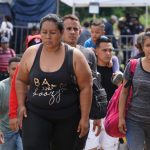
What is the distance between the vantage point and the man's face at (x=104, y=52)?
Result: 7.56 m

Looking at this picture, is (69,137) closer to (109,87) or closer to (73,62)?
(73,62)

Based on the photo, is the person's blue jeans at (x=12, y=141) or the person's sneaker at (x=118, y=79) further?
the person's blue jeans at (x=12, y=141)

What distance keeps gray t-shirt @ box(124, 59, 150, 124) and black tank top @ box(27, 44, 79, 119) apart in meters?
0.73

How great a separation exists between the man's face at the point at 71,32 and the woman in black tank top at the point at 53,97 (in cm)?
81

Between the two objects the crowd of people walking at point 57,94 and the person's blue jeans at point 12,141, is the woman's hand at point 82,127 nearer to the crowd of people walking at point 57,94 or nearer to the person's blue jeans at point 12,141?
the crowd of people walking at point 57,94

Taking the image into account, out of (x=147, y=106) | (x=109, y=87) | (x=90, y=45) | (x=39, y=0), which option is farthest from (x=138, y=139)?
(x=39, y=0)

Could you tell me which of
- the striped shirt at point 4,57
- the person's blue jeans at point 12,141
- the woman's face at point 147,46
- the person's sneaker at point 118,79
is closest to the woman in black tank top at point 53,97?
the woman's face at point 147,46

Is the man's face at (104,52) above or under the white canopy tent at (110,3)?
under

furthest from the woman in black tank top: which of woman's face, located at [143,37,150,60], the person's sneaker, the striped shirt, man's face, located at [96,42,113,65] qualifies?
the striped shirt

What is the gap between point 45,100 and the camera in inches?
199

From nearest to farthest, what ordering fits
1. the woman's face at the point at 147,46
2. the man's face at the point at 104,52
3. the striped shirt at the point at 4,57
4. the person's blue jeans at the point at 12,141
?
the woman's face at the point at 147,46
the person's blue jeans at the point at 12,141
the man's face at the point at 104,52
the striped shirt at the point at 4,57

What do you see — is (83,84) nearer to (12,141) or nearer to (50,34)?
(50,34)

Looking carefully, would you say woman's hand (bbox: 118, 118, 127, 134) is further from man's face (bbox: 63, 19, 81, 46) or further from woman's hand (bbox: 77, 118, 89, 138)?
man's face (bbox: 63, 19, 81, 46)

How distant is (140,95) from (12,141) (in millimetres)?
2320
